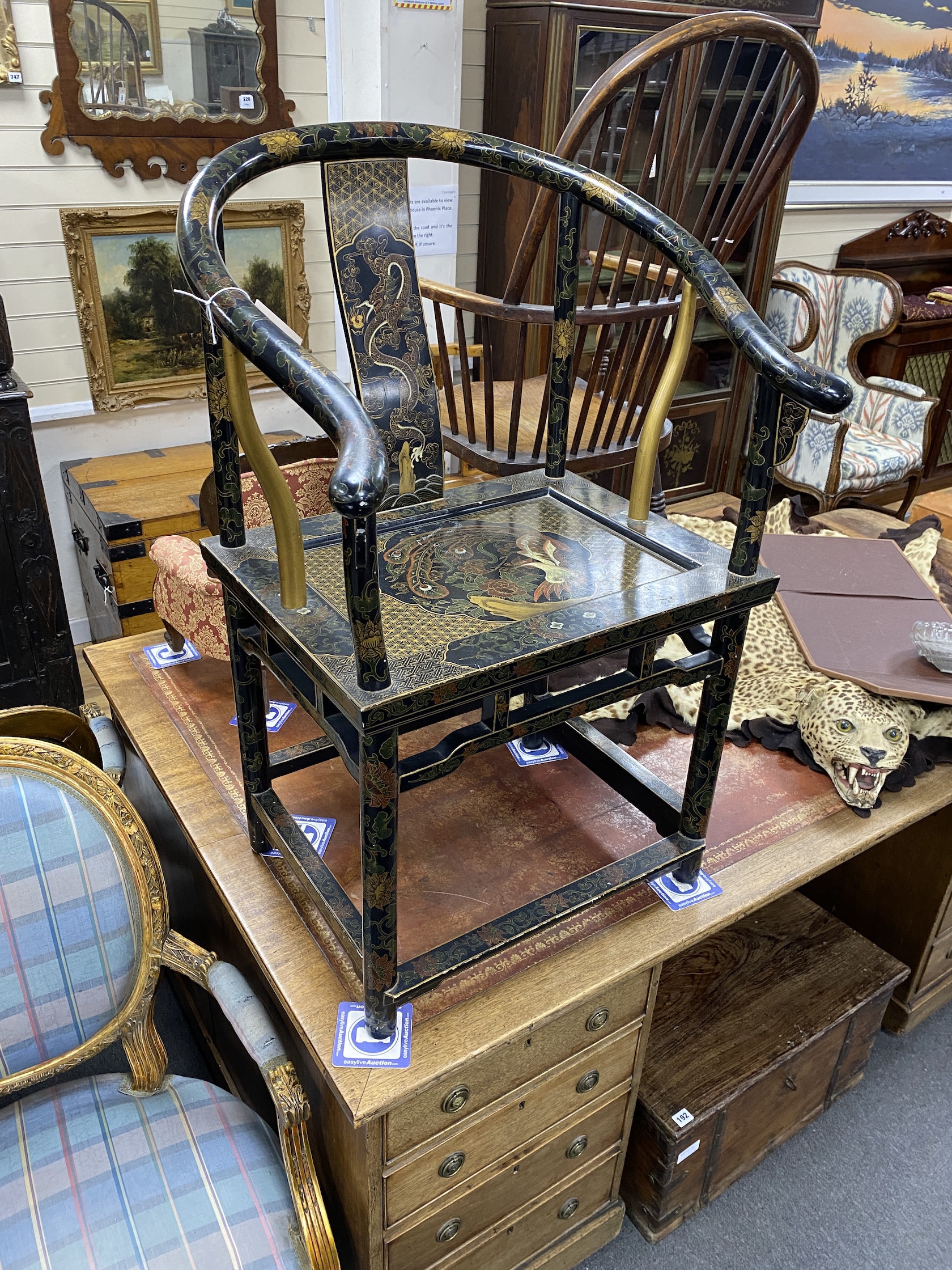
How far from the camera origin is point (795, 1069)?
1.61 meters

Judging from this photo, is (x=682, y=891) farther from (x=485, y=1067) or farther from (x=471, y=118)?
(x=471, y=118)

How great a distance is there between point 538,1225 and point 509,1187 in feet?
0.52

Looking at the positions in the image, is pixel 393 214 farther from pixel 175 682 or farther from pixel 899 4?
pixel 899 4

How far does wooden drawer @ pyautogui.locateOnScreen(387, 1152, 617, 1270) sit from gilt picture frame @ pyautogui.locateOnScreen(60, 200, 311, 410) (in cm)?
223

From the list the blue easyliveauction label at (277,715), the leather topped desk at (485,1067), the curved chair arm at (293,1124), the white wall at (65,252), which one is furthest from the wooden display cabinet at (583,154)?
the curved chair arm at (293,1124)

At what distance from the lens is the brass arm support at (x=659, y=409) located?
1.13 m

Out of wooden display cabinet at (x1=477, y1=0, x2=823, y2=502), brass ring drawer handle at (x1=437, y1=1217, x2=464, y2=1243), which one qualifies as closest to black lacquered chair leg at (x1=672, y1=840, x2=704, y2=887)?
brass ring drawer handle at (x1=437, y1=1217, x2=464, y2=1243)

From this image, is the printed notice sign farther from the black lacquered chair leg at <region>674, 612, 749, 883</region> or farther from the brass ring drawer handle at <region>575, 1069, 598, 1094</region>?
the brass ring drawer handle at <region>575, 1069, 598, 1094</region>

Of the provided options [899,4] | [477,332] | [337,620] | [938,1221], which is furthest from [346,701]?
[899,4]

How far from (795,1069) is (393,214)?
1480mm

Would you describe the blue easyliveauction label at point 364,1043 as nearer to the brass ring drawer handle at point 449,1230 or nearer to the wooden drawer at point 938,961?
the brass ring drawer handle at point 449,1230

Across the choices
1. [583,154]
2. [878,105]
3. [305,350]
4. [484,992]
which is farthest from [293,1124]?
[878,105]

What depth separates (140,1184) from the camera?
3.76ft

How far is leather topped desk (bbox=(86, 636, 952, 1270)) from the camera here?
109 cm
